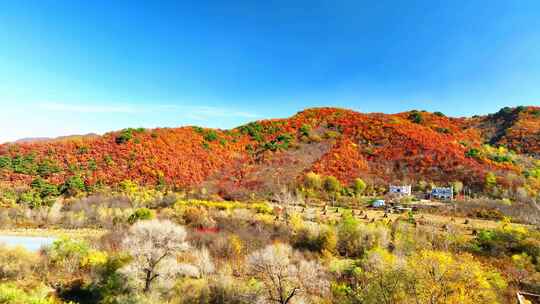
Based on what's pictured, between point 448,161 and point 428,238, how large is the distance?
98.8 ft

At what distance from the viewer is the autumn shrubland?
45.2ft

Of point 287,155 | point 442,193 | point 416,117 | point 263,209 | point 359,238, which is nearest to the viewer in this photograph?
point 359,238

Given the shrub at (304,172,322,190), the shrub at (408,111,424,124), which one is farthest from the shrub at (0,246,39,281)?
the shrub at (408,111,424,124)

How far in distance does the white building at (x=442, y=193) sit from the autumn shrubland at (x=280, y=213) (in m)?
1.74

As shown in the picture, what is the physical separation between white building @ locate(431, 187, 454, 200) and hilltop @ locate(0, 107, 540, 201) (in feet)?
12.2

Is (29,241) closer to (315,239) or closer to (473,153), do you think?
(315,239)

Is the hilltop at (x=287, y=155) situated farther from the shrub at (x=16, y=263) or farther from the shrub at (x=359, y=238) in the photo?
the shrub at (x=16, y=263)

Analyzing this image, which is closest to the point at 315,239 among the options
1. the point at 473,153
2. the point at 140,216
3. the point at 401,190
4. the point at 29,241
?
the point at 140,216

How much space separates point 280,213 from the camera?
30.7 m

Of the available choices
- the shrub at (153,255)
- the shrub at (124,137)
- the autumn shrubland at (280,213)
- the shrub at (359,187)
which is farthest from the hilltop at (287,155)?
the shrub at (153,255)

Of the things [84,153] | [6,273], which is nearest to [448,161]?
[6,273]

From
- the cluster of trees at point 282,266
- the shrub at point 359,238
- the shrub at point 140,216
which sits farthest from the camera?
the shrub at point 140,216

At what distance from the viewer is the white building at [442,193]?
123ft

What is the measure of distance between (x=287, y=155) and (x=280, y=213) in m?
25.4
